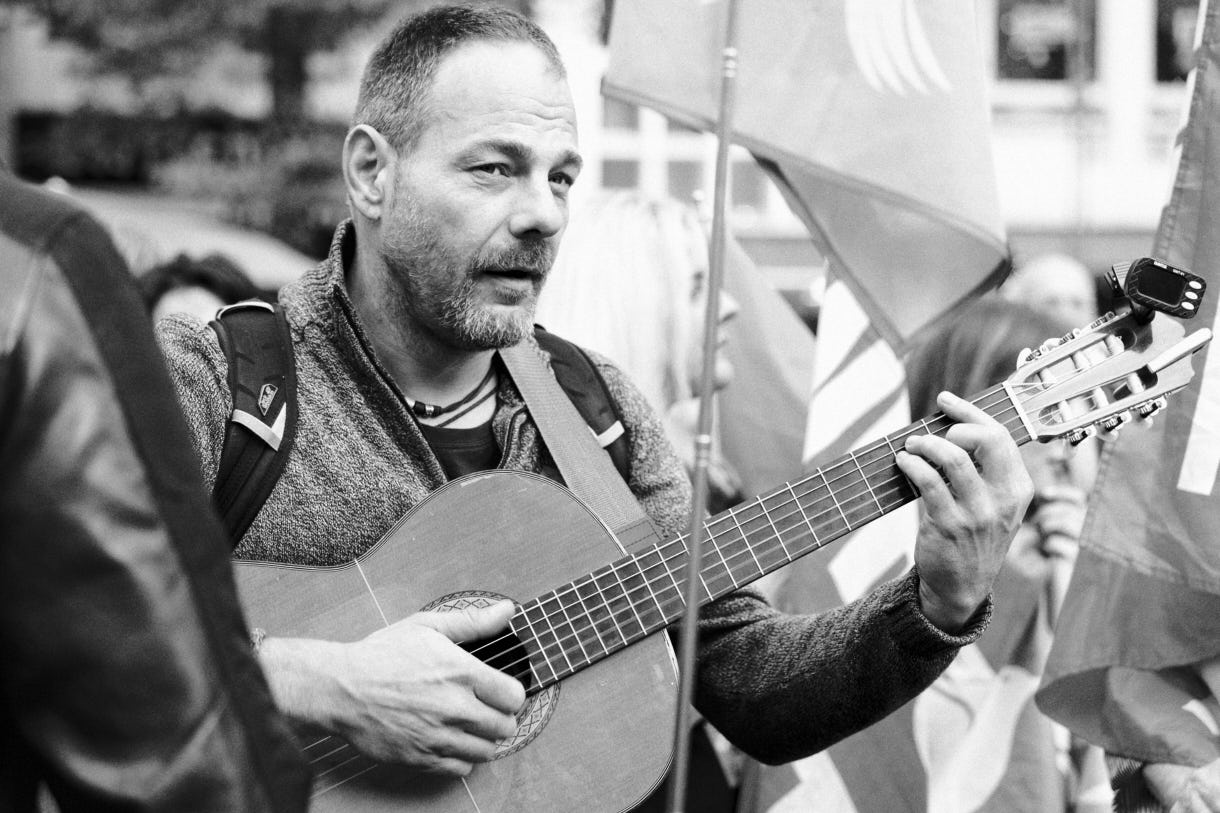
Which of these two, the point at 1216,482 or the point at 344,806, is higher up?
the point at 1216,482

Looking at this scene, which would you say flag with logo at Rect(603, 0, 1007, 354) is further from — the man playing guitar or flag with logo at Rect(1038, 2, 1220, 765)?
the man playing guitar

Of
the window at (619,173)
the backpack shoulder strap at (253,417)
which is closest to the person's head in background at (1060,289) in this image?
the backpack shoulder strap at (253,417)

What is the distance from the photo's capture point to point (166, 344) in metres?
2.36

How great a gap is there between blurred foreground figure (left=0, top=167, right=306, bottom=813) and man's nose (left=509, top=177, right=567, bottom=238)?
1.27 m

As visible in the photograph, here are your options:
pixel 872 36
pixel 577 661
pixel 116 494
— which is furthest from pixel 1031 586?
pixel 116 494

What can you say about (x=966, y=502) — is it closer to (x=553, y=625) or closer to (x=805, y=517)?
(x=805, y=517)

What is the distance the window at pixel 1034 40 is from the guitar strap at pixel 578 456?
12.6 m

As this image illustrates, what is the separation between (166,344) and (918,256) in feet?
5.82

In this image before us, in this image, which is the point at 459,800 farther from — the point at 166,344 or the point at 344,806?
the point at 166,344

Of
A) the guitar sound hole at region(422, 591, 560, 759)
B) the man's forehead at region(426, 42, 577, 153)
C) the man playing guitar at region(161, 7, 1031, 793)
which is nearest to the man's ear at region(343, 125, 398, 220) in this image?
the man playing guitar at region(161, 7, 1031, 793)

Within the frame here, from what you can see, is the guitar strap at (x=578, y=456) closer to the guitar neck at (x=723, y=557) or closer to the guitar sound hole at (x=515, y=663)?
the guitar neck at (x=723, y=557)

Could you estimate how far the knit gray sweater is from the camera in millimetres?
2316

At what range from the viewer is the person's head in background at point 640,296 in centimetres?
402

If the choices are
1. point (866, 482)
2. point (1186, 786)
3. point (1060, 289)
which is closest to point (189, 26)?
point (1060, 289)
